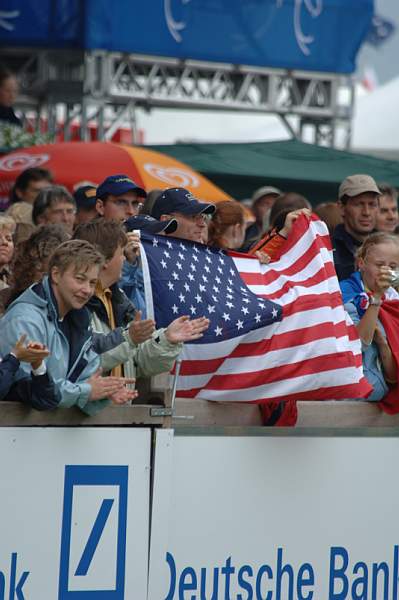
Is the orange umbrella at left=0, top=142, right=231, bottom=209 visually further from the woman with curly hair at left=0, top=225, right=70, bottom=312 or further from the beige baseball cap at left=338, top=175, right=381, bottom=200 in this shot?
the woman with curly hair at left=0, top=225, right=70, bottom=312

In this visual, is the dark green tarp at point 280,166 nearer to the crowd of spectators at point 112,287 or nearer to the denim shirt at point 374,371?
the crowd of spectators at point 112,287

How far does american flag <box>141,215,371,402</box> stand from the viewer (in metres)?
5.91

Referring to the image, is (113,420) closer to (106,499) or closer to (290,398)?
(106,499)

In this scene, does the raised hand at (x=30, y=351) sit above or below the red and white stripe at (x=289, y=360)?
above

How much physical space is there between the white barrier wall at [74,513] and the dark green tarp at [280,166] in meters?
7.63

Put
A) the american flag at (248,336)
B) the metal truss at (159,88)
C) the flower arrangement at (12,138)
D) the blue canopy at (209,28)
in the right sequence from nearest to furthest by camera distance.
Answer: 1. the american flag at (248,336)
2. the flower arrangement at (12,138)
3. the blue canopy at (209,28)
4. the metal truss at (159,88)

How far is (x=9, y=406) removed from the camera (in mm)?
5043

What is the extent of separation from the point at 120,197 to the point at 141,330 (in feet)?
7.18

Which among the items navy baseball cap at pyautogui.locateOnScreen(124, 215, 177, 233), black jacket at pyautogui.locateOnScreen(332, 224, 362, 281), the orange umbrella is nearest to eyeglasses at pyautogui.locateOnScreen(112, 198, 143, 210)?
navy baseball cap at pyautogui.locateOnScreen(124, 215, 177, 233)

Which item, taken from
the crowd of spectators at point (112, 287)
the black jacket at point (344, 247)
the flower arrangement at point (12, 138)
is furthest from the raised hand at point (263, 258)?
the flower arrangement at point (12, 138)

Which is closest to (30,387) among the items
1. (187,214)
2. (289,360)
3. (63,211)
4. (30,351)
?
(30,351)

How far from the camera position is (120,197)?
7.55 metres

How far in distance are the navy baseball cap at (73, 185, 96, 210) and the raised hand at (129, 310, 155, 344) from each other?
3.10m

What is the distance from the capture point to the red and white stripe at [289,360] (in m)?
5.93
